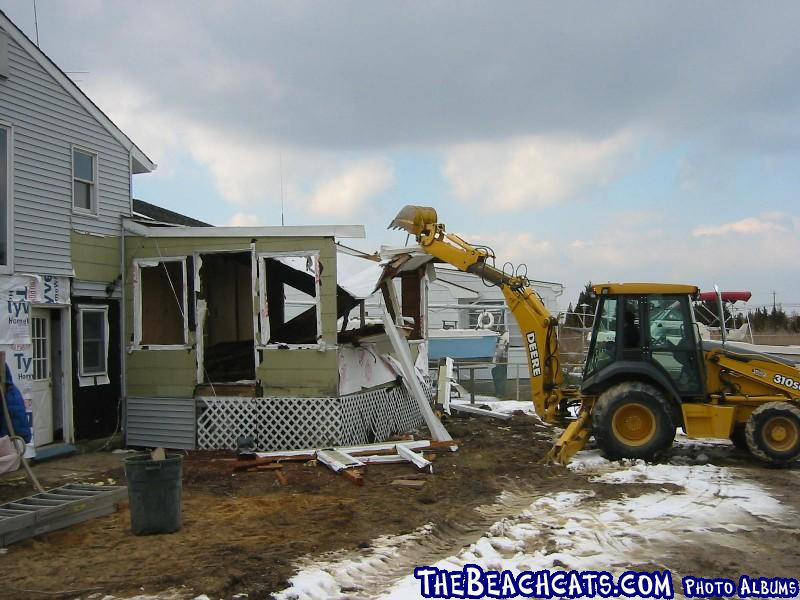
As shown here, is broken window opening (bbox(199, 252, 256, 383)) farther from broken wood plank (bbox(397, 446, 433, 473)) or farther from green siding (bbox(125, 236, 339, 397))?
broken wood plank (bbox(397, 446, 433, 473))

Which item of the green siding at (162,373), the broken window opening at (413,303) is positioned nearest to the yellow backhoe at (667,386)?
the broken window opening at (413,303)

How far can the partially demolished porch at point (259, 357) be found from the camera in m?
10.8

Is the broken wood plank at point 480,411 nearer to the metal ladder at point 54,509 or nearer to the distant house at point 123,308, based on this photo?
the distant house at point 123,308

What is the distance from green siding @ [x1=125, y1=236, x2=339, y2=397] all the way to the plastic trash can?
4.33 m

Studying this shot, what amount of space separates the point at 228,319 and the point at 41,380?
16.1ft

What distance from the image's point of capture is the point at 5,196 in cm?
973

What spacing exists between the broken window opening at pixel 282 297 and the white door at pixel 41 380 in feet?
10.1

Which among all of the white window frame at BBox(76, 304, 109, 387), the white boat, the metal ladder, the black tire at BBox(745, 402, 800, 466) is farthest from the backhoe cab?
the white boat

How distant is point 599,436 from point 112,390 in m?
7.47

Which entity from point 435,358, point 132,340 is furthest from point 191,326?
point 435,358

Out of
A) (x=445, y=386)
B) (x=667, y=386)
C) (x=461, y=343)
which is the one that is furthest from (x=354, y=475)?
(x=461, y=343)

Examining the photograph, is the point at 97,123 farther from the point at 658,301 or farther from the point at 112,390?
the point at 658,301

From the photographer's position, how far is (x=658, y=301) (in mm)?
9594

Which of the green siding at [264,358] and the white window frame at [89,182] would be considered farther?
the white window frame at [89,182]
